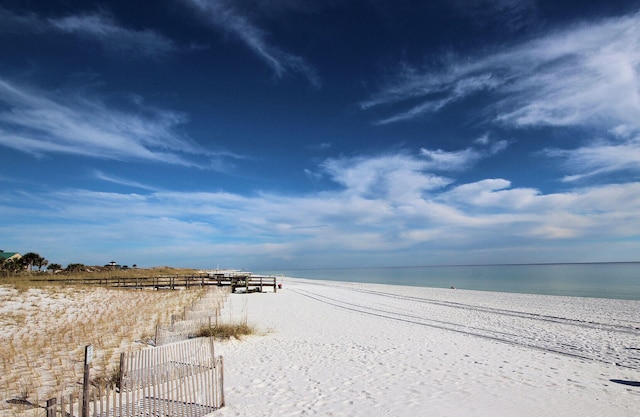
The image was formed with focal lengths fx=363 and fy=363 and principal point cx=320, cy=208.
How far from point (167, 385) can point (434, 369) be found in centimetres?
583

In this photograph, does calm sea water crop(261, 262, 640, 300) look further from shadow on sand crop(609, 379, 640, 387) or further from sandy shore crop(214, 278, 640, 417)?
shadow on sand crop(609, 379, 640, 387)

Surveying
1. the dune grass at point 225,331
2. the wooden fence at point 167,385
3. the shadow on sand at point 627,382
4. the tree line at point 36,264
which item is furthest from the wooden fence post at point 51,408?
the tree line at point 36,264

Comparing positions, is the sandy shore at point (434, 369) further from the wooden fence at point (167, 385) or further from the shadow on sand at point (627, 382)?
the wooden fence at point (167, 385)

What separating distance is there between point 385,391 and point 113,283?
3197 centimetres

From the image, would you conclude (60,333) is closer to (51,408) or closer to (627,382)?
(51,408)

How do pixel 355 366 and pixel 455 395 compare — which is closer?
pixel 455 395

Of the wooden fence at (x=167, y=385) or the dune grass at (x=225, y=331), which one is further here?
the dune grass at (x=225, y=331)

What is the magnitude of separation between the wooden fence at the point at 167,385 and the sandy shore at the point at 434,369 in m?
0.43

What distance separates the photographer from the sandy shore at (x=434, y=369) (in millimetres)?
6184

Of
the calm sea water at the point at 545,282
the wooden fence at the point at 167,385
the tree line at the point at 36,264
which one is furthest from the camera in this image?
the tree line at the point at 36,264

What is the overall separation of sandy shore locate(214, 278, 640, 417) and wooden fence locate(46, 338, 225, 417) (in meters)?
0.43

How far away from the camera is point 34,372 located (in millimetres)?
7859

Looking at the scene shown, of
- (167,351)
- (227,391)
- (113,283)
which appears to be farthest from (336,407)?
(113,283)

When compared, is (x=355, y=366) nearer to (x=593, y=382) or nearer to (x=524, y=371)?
(x=524, y=371)
